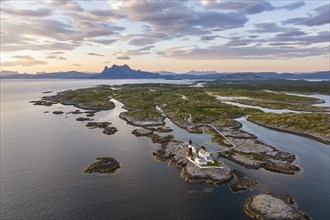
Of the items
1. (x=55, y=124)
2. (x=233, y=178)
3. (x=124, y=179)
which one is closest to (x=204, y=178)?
(x=233, y=178)

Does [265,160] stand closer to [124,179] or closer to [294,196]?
[294,196]

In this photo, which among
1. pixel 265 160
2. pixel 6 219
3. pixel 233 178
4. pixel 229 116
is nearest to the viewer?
pixel 6 219

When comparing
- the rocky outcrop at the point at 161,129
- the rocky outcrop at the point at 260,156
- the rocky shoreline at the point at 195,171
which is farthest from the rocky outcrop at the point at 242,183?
the rocky outcrop at the point at 161,129

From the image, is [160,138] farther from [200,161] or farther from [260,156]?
[260,156]

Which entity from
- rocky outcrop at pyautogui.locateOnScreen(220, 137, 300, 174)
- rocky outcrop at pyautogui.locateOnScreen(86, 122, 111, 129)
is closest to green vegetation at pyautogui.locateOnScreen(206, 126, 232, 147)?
rocky outcrop at pyautogui.locateOnScreen(220, 137, 300, 174)

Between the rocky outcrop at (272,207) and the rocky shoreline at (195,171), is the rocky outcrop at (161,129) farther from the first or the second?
the rocky outcrop at (272,207)

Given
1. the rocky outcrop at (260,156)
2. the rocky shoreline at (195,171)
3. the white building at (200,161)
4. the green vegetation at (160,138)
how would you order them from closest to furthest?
the rocky shoreline at (195,171)
the white building at (200,161)
the rocky outcrop at (260,156)
the green vegetation at (160,138)
